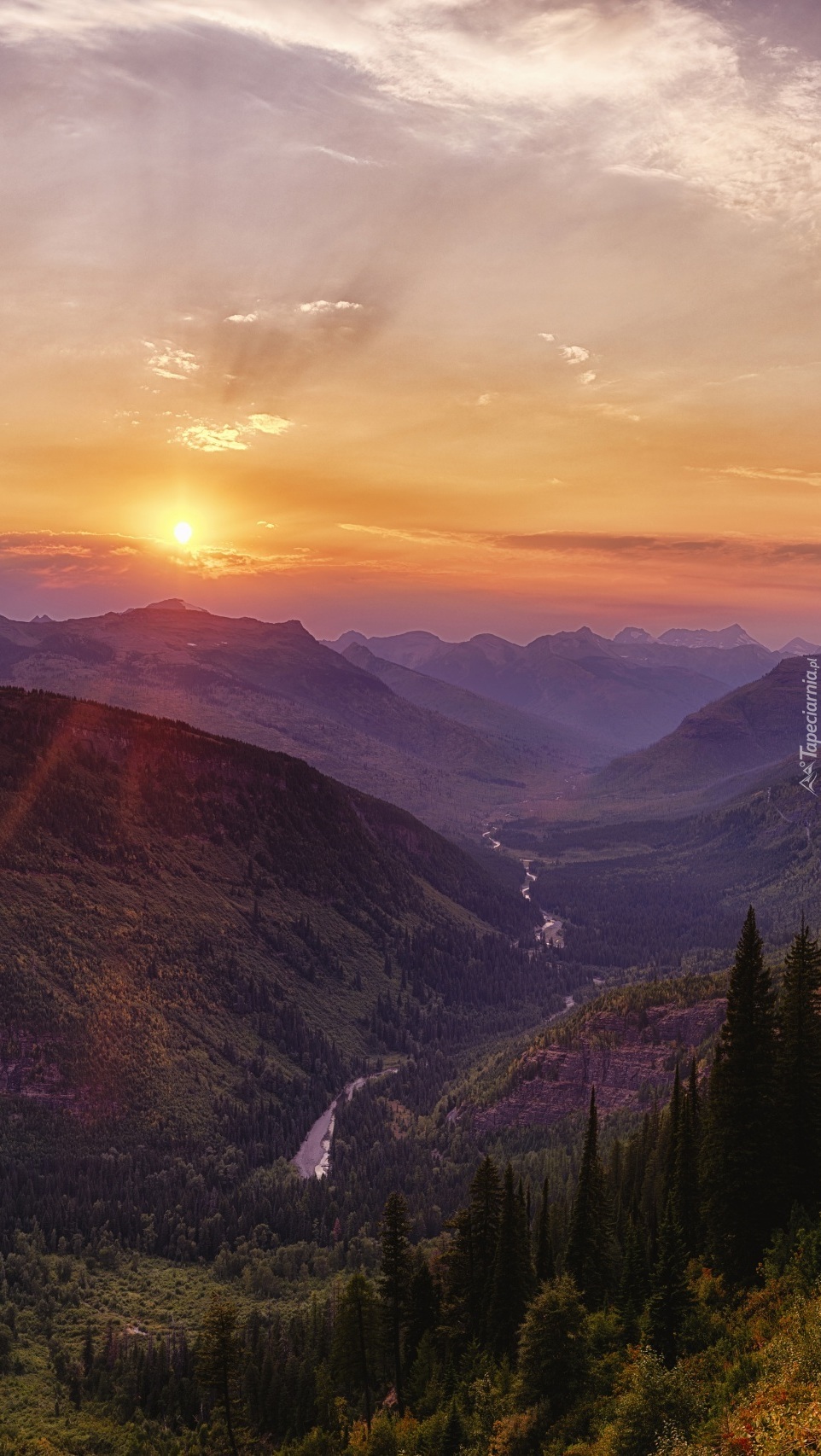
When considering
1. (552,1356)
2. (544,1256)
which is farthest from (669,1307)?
(544,1256)

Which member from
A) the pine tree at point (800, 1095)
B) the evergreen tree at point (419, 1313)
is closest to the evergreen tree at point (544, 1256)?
the evergreen tree at point (419, 1313)

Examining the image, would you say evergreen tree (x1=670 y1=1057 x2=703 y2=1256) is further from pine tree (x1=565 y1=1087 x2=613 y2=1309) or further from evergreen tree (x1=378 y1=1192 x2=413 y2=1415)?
evergreen tree (x1=378 y1=1192 x2=413 y2=1415)

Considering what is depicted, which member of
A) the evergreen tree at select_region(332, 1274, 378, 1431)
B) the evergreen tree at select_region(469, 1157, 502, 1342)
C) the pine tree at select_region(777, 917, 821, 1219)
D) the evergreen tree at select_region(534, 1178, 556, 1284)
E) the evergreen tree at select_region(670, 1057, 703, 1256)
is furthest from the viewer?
the evergreen tree at select_region(534, 1178, 556, 1284)

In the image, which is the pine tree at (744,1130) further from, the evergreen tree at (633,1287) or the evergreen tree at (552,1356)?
the evergreen tree at (552,1356)

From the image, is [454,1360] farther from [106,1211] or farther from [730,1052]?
[106,1211]

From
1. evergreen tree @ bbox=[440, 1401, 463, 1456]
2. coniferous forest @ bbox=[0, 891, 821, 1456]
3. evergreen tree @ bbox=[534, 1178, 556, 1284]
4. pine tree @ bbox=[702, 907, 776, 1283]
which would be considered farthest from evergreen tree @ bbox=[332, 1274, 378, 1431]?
pine tree @ bbox=[702, 907, 776, 1283]

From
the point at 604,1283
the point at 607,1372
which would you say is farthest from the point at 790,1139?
the point at 604,1283

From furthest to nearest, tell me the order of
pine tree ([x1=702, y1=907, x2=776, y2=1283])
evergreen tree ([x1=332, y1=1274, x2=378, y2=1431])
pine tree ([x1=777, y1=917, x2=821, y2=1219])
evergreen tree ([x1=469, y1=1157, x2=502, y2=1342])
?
evergreen tree ([x1=469, y1=1157, x2=502, y2=1342]) < evergreen tree ([x1=332, y1=1274, x2=378, y2=1431]) < pine tree ([x1=702, y1=907, x2=776, y2=1283]) < pine tree ([x1=777, y1=917, x2=821, y2=1219])
